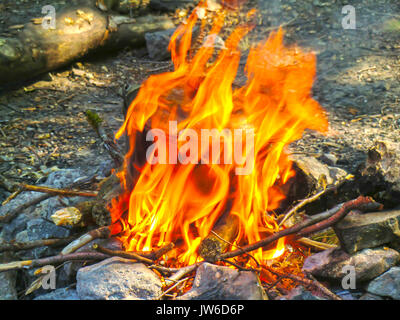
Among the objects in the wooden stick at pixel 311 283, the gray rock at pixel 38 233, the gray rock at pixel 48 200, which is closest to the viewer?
the wooden stick at pixel 311 283

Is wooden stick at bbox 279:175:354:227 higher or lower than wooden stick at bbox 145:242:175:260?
higher

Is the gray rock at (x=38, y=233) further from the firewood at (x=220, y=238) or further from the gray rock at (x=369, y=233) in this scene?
the gray rock at (x=369, y=233)

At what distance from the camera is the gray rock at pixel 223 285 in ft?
7.88

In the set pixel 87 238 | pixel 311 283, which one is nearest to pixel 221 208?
pixel 311 283

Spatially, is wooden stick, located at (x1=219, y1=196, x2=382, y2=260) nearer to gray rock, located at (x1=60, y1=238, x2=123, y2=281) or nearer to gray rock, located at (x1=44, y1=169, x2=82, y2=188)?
gray rock, located at (x1=60, y1=238, x2=123, y2=281)

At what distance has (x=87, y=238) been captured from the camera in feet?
9.32

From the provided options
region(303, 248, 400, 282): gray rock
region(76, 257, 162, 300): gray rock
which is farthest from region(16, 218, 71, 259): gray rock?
region(303, 248, 400, 282): gray rock

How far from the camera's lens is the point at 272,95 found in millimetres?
3197

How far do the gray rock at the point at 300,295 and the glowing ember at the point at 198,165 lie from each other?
1.45ft

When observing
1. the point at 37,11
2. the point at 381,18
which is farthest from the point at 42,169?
the point at 381,18

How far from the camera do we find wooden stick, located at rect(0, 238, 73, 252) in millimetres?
2768

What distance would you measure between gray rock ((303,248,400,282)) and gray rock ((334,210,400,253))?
0.14 feet

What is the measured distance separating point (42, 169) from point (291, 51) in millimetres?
3976

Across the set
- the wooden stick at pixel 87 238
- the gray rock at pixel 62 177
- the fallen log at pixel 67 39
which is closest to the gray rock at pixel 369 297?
the wooden stick at pixel 87 238
